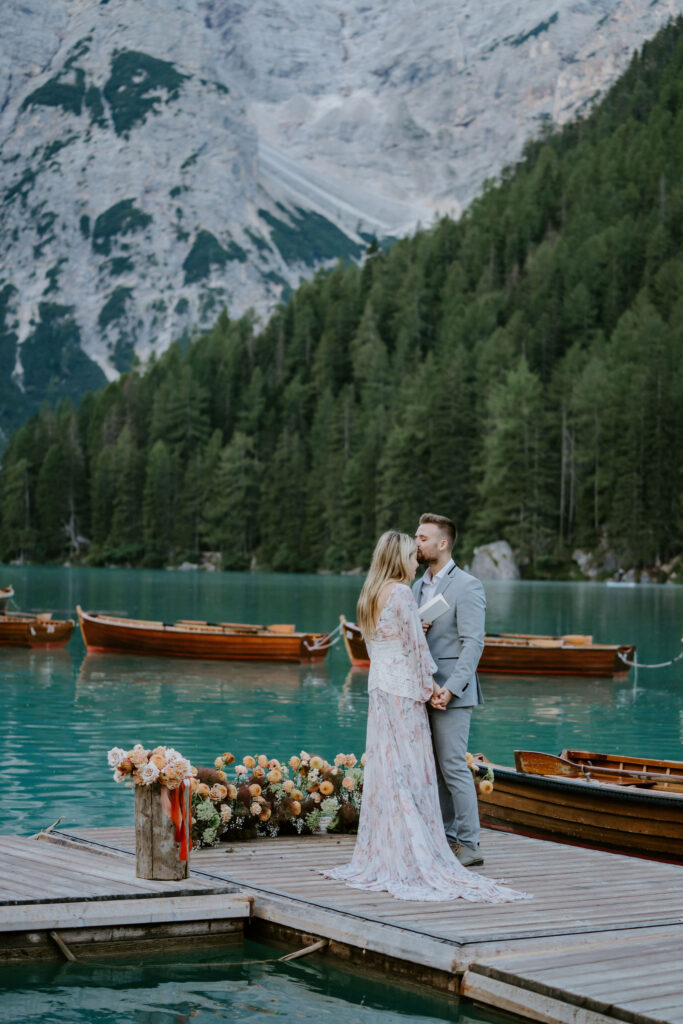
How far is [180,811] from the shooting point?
30.2 feet

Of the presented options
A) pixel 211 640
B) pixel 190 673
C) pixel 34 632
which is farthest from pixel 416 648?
pixel 34 632

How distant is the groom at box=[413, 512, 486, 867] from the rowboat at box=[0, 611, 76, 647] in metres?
32.1

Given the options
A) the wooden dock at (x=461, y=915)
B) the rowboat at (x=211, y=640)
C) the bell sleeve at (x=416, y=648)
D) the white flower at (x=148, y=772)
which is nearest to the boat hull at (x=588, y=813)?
the wooden dock at (x=461, y=915)

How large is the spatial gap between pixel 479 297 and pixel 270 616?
76233mm

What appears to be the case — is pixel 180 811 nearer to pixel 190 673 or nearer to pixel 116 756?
pixel 116 756

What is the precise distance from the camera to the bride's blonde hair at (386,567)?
9031mm

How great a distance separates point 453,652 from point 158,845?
261cm

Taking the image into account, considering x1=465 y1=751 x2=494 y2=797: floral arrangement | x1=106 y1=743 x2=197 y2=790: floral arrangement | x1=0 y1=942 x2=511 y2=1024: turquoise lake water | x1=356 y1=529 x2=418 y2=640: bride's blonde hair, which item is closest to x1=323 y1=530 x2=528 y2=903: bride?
x1=356 y1=529 x2=418 y2=640: bride's blonde hair

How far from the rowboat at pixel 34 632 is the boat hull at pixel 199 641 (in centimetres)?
155

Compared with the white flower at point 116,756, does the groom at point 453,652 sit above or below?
above

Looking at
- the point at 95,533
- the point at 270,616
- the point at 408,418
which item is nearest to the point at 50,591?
the point at 270,616

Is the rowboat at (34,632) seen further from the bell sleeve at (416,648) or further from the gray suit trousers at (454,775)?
the bell sleeve at (416,648)

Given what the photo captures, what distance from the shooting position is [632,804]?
12688 millimetres

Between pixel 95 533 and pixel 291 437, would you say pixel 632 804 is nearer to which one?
pixel 291 437
